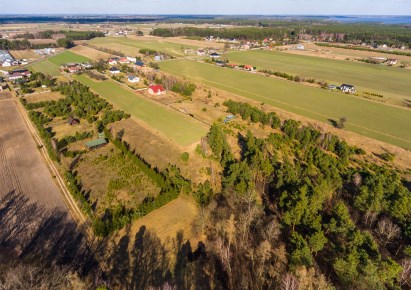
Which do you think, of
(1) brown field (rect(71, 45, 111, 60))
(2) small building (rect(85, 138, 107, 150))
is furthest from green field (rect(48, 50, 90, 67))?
(2) small building (rect(85, 138, 107, 150))

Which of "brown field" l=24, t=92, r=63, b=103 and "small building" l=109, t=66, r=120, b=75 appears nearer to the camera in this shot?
"brown field" l=24, t=92, r=63, b=103

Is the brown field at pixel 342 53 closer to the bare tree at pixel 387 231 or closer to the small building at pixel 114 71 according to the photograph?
the small building at pixel 114 71

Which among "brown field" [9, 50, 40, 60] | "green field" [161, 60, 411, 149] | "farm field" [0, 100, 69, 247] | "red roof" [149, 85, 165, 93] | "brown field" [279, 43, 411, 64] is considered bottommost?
"farm field" [0, 100, 69, 247]

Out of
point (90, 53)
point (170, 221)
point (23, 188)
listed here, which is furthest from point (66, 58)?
point (170, 221)

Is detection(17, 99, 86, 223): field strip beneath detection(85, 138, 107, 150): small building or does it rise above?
beneath

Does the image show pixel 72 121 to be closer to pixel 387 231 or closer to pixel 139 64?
pixel 387 231

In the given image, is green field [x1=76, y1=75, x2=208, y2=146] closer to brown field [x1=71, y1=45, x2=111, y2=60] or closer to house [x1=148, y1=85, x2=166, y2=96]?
house [x1=148, y1=85, x2=166, y2=96]
